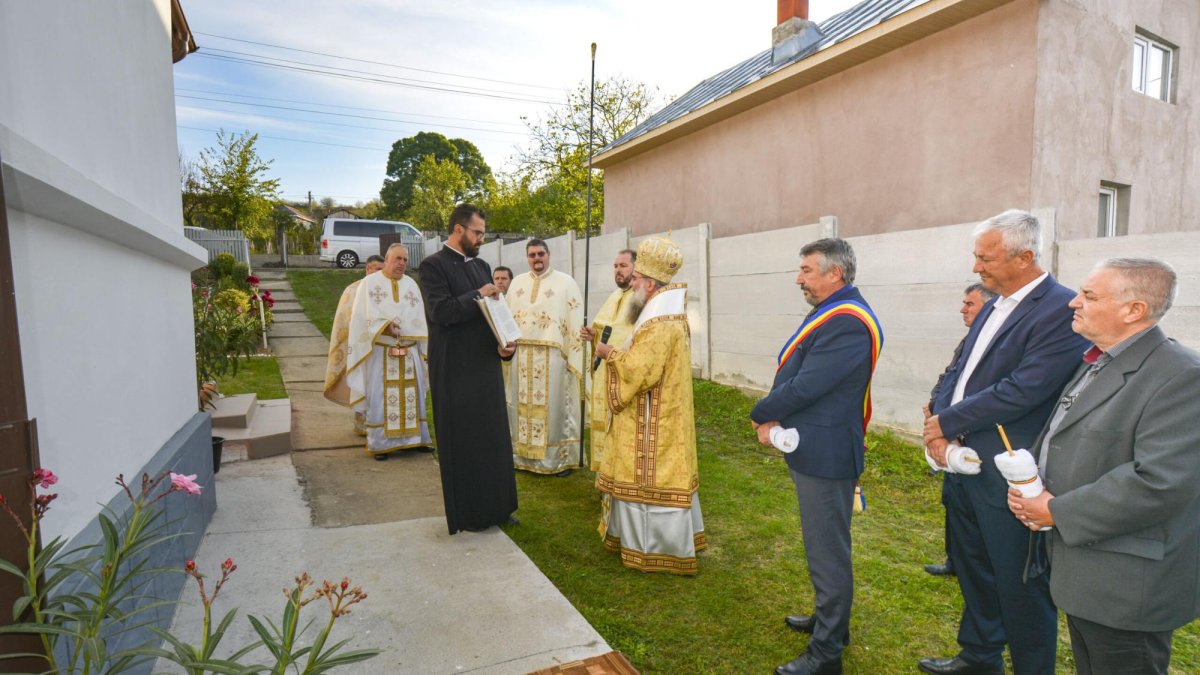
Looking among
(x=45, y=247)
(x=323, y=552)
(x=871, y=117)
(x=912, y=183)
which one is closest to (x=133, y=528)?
(x=45, y=247)

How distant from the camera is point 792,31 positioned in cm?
1057

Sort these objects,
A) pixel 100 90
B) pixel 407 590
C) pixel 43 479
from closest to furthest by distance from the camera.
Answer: pixel 43 479, pixel 100 90, pixel 407 590

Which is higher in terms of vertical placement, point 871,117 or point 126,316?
point 871,117

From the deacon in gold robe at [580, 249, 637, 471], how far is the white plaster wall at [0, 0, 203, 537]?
7.62 ft

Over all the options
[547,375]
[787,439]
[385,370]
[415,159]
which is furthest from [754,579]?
[415,159]

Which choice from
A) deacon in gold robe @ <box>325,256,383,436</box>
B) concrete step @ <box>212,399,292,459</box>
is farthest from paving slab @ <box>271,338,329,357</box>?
concrete step @ <box>212,399,292,459</box>

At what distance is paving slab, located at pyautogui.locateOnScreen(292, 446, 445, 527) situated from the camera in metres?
4.44

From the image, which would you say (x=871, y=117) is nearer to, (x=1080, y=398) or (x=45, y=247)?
(x=1080, y=398)

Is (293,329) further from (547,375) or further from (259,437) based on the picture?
(547,375)

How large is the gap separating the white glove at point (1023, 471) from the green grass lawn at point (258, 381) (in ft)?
27.9

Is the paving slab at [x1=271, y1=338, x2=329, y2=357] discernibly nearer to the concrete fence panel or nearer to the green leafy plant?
the concrete fence panel

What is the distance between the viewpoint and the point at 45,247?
76.4 inches

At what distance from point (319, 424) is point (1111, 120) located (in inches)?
395

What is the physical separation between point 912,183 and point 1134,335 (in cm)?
684
